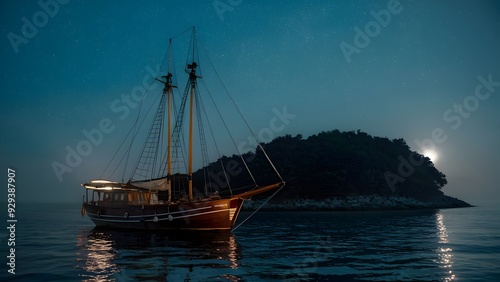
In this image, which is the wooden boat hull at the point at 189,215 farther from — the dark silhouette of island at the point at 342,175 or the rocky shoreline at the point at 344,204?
the rocky shoreline at the point at 344,204

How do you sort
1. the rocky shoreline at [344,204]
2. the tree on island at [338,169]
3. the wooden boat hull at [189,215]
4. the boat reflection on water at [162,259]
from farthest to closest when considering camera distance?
the tree on island at [338,169], the rocky shoreline at [344,204], the wooden boat hull at [189,215], the boat reflection on water at [162,259]

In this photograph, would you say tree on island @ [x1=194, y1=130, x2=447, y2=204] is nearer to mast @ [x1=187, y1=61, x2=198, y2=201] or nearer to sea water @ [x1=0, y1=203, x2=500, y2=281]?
mast @ [x1=187, y1=61, x2=198, y2=201]

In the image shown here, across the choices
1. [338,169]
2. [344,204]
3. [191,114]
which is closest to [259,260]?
[191,114]

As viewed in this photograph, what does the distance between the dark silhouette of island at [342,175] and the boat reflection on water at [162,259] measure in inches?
2386

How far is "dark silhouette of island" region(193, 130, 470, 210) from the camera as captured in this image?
9675 centimetres

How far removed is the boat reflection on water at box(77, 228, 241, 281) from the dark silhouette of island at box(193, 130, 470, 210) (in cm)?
6060

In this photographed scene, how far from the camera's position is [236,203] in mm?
31125

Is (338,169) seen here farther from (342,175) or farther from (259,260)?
(259,260)

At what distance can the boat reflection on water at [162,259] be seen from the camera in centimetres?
1541

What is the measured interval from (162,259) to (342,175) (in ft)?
277

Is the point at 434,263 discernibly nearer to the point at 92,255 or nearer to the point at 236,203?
the point at 236,203

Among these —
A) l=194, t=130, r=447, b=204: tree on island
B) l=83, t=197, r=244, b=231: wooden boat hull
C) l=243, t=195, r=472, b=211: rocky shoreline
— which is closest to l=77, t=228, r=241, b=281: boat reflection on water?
l=83, t=197, r=244, b=231: wooden boat hull

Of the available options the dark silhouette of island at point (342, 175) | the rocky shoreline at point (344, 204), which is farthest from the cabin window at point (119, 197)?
the rocky shoreline at point (344, 204)

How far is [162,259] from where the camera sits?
64.2 feet
